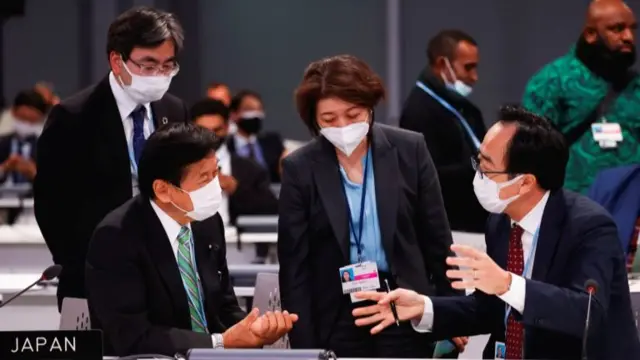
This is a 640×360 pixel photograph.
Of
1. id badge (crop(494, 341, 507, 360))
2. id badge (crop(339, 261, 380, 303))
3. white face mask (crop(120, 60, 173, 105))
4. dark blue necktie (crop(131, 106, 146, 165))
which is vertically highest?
white face mask (crop(120, 60, 173, 105))

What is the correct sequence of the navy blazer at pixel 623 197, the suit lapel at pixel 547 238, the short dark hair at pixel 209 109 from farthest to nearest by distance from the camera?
1. the short dark hair at pixel 209 109
2. the navy blazer at pixel 623 197
3. the suit lapel at pixel 547 238

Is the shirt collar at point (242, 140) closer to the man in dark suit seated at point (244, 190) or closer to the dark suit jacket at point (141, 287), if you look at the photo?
the man in dark suit seated at point (244, 190)

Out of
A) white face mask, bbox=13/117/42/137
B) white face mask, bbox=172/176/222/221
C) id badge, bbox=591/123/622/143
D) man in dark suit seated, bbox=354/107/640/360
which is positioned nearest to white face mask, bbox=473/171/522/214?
man in dark suit seated, bbox=354/107/640/360

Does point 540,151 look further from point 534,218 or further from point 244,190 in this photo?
point 244,190

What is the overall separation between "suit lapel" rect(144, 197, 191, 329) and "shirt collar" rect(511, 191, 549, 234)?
0.93 metres

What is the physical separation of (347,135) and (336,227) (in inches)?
10.7

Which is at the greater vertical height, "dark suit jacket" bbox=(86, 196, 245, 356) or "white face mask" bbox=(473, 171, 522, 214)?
"white face mask" bbox=(473, 171, 522, 214)

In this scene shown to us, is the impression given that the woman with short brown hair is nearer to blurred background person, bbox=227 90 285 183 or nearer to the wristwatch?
the wristwatch

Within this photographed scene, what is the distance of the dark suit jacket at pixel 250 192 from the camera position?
25.6ft

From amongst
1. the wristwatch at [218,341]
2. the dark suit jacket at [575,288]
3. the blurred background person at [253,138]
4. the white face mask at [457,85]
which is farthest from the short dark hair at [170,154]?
the blurred background person at [253,138]

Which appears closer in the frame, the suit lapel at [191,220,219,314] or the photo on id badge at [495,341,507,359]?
the photo on id badge at [495,341,507,359]

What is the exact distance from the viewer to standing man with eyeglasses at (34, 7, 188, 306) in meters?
3.81

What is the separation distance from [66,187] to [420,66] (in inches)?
330

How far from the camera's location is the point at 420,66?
1193 cm
